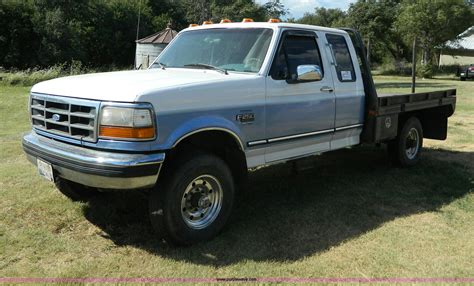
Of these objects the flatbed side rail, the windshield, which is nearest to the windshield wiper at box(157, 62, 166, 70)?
the windshield

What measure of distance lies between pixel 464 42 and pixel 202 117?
184 feet

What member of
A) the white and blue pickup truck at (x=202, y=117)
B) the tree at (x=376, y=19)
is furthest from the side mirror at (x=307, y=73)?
the tree at (x=376, y=19)

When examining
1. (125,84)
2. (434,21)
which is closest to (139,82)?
(125,84)

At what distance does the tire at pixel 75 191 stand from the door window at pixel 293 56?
249 cm

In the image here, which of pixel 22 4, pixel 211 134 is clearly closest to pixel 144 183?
pixel 211 134

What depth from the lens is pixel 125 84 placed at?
159 inches

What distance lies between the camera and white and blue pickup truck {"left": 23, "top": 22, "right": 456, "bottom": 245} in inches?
152

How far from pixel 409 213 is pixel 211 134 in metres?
2.64

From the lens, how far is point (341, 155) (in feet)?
27.8

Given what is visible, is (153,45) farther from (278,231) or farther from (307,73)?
(278,231)

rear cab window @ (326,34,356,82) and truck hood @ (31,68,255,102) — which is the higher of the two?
rear cab window @ (326,34,356,82)

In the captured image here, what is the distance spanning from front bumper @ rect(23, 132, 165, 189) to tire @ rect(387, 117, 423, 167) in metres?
4.60

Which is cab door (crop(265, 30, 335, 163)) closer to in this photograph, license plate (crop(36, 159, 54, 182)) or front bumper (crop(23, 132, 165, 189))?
front bumper (crop(23, 132, 165, 189))

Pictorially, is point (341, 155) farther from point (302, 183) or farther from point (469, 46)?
point (469, 46)
